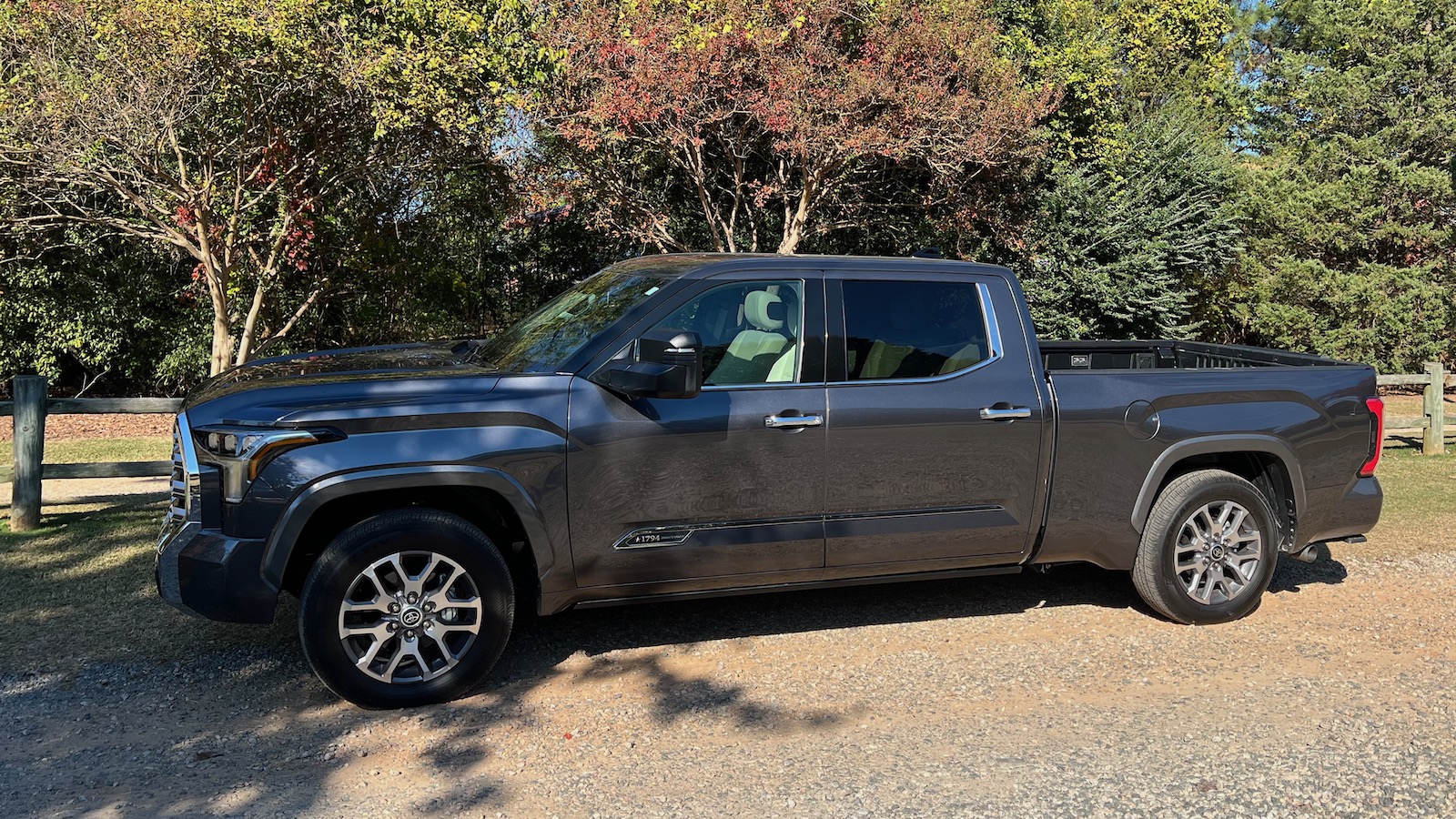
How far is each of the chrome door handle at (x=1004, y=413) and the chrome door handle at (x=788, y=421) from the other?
86 cm

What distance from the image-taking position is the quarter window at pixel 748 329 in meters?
5.14

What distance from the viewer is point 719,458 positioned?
196 inches

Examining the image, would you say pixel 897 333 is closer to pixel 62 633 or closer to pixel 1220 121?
pixel 62 633

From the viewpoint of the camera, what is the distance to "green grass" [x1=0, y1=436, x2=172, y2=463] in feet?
44.0

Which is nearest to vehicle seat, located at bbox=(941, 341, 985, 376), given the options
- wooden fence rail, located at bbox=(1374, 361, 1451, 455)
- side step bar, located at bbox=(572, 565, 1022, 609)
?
side step bar, located at bbox=(572, 565, 1022, 609)

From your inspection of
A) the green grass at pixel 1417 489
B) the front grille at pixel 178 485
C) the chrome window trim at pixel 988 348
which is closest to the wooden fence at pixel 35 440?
the front grille at pixel 178 485

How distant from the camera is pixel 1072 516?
5.62m

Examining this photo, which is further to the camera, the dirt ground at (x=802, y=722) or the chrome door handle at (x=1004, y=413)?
the chrome door handle at (x=1004, y=413)

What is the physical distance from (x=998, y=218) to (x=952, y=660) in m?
10.4

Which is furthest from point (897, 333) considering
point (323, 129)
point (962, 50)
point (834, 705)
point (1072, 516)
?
point (323, 129)

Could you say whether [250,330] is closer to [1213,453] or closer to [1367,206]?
[1213,453]

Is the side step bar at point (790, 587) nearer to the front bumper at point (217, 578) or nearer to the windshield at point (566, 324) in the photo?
the windshield at point (566, 324)

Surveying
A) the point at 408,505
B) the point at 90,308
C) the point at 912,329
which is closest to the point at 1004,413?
the point at 912,329

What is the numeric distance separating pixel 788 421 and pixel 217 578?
2.45 meters
